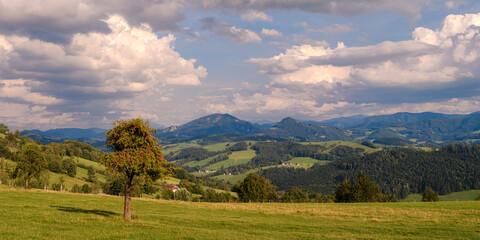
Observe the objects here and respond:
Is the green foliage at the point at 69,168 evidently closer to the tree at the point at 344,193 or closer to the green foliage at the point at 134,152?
the tree at the point at 344,193

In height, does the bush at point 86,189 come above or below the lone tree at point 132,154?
below

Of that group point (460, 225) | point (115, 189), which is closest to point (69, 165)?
point (115, 189)

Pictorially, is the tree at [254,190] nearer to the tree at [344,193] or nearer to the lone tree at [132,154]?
the tree at [344,193]

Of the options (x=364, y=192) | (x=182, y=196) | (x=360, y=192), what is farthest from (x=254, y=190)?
(x=182, y=196)

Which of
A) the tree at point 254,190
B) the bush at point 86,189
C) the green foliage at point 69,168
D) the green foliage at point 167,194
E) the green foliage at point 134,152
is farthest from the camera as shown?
the green foliage at point 69,168

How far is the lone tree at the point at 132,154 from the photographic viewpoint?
31375 mm

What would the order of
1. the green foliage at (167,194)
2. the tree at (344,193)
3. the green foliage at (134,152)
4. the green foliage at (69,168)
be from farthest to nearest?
1. the green foliage at (69,168)
2. the green foliage at (167,194)
3. the tree at (344,193)
4. the green foliage at (134,152)

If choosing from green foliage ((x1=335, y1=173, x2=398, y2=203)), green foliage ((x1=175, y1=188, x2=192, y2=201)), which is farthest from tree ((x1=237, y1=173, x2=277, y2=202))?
green foliage ((x1=175, y1=188, x2=192, y2=201))

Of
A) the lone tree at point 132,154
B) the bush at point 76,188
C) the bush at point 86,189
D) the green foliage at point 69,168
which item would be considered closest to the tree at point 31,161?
the lone tree at point 132,154

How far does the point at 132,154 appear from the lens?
3169 centimetres

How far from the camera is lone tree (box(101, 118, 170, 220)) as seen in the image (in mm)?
31375

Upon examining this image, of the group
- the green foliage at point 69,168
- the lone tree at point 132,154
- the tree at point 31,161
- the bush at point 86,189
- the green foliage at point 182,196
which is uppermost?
the lone tree at point 132,154

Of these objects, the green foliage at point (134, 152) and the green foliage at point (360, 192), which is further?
the green foliage at point (360, 192)

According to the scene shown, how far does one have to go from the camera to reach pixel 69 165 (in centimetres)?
14900
